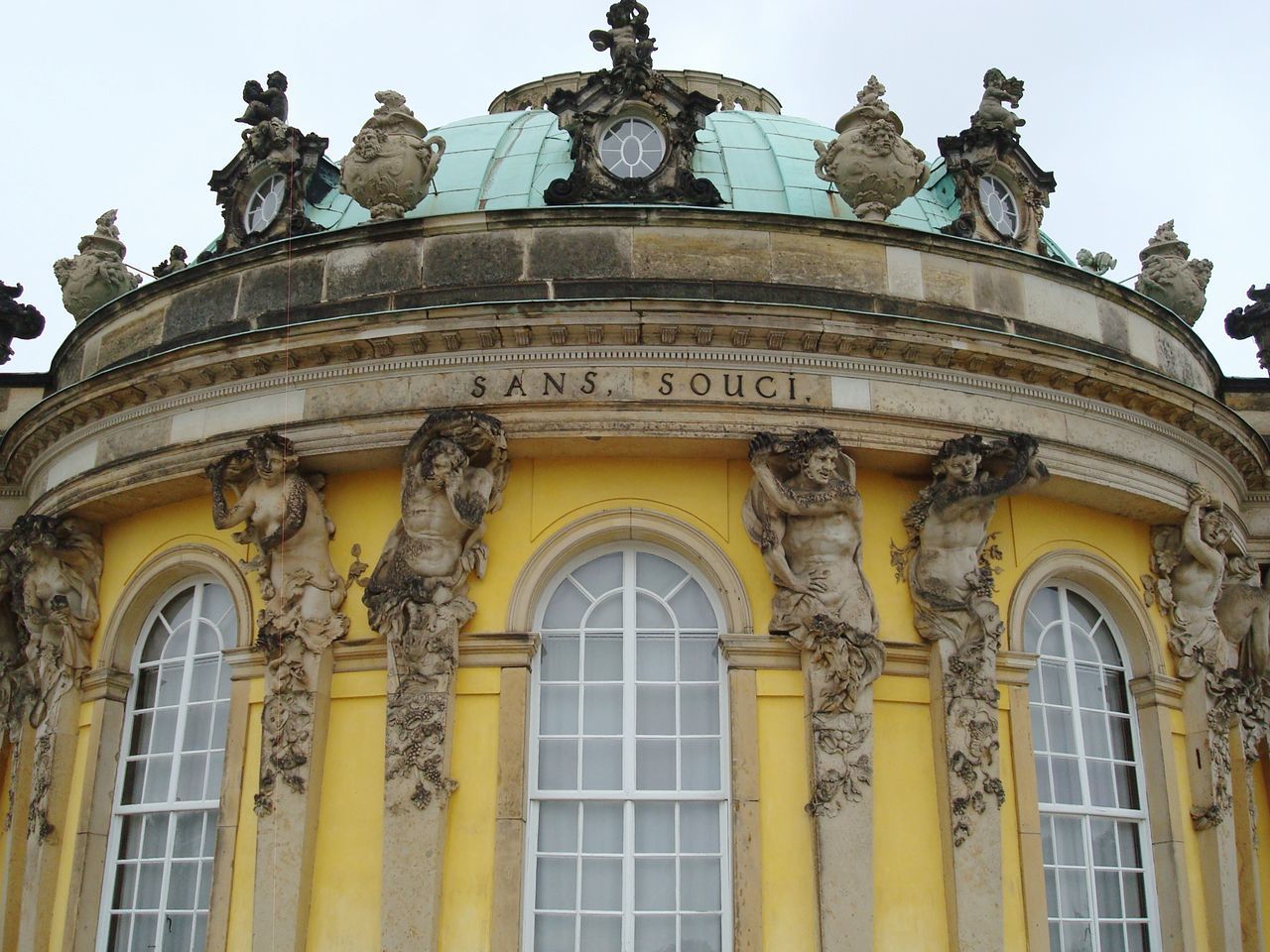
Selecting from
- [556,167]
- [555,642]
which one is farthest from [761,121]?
[555,642]

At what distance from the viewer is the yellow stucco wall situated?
1122 centimetres

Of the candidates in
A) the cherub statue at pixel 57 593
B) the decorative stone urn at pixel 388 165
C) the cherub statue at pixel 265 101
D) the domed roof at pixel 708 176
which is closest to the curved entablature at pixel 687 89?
the domed roof at pixel 708 176

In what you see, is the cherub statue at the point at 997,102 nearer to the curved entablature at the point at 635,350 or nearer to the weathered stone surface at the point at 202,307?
the curved entablature at the point at 635,350

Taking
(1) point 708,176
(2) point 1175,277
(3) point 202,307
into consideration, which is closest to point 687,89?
(1) point 708,176

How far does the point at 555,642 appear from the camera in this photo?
1205 cm

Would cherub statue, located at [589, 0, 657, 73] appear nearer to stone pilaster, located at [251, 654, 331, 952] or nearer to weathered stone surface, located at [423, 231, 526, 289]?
Answer: weathered stone surface, located at [423, 231, 526, 289]

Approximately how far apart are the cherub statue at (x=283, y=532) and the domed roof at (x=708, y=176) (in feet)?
11.3

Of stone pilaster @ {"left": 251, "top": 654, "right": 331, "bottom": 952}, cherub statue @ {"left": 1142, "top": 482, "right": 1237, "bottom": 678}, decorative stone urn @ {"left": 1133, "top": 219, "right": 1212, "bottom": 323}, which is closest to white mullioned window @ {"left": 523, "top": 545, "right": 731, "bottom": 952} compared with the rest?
stone pilaster @ {"left": 251, "top": 654, "right": 331, "bottom": 952}

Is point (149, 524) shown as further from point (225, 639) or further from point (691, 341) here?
point (691, 341)

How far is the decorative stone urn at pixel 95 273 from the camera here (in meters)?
17.0

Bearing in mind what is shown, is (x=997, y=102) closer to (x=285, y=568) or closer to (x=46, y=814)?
(x=285, y=568)

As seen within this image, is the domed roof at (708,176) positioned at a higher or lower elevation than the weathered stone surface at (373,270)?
higher

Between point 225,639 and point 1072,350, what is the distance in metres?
8.53

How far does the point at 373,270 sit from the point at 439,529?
280 cm
